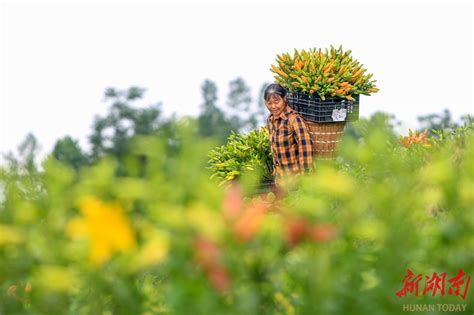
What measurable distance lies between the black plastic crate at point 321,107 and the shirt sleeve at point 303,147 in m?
0.28

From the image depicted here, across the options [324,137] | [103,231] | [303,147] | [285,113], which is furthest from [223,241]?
[324,137]

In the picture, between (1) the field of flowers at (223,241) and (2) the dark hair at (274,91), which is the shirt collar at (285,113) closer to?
(2) the dark hair at (274,91)

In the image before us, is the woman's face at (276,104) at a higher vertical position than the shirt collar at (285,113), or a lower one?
higher

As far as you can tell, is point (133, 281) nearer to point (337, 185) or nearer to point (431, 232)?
point (337, 185)

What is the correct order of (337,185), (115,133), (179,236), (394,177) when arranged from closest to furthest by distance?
(179,236) → (337,185) → (394,177) → (115,133)

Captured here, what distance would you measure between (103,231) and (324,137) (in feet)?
16.6

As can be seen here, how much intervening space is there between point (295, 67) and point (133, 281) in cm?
517

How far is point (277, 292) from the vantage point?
2.36 meters

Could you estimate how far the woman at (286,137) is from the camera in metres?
6.79

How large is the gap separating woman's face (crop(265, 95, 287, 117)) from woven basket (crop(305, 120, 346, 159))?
34 centimetres

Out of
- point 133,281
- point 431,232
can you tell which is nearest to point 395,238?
point 431,232

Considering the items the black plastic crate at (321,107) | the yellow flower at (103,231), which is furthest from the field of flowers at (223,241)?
the black plastic crate at (321,107)

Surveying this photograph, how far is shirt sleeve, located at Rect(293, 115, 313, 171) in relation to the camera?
6777 mm

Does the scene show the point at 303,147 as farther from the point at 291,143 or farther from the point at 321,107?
the point at 321,107
